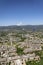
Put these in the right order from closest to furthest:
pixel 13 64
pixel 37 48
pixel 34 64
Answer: pixel 13 64 → pixel 34 64 → pixel 37 48

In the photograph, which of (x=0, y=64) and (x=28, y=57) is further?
(x=28, y=57)

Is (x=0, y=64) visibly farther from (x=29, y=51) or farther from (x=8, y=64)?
(x=29, y=51)

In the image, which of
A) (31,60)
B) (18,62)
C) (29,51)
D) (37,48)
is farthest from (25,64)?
(37,48)

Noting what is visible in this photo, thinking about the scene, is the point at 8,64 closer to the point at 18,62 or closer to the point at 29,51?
the point at 18,62

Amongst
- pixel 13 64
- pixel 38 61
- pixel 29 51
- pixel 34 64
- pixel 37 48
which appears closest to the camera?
pixel 13 64

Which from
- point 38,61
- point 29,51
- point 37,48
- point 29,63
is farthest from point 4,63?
point 37,48

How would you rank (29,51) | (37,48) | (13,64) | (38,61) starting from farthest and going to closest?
(37,48)
(29,51)
(38,61)
(13,64)

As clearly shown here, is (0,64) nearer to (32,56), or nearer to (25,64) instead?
(25,64)

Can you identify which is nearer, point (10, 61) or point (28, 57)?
point (10, 61)

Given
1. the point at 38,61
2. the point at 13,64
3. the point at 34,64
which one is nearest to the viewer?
the point at 13,64
